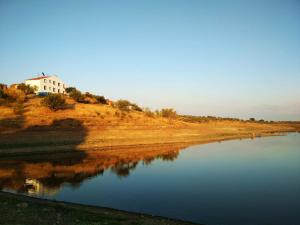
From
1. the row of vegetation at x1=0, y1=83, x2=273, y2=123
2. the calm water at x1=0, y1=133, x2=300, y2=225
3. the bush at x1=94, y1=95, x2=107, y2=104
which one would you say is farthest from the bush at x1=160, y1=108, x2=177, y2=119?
the calm water at x1=0, y1=133, x2=300, y2=225

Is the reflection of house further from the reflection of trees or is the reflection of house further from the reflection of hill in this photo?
the reflection of trees

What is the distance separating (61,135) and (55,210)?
32.8m

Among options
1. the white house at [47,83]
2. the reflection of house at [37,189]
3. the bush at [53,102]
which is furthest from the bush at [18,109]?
the reflection of house at [37,189]

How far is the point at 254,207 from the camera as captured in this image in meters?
16.1

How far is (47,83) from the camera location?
7900 centimetres

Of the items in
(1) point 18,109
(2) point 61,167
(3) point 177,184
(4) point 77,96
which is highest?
(4) point 77,96

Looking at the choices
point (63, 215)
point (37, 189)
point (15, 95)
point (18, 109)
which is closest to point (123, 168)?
point (37, 189)

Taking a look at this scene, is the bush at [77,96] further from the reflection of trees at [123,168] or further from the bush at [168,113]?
the reflection of trees at [123,168]

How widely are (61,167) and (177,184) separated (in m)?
12.5

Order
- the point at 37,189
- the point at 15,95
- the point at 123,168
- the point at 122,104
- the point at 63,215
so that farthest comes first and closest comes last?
1. the point at 122,104
2. the point at 15,95
3. the point at 123,168
4. the point at 37,189
5. the point at 63,215

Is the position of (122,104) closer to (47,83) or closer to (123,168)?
(47,83)

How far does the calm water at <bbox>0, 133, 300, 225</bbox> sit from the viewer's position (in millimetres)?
15562

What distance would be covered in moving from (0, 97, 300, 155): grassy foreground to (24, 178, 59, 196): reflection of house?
15460 millimetres

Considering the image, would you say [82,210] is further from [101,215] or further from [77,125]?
[77,125]
